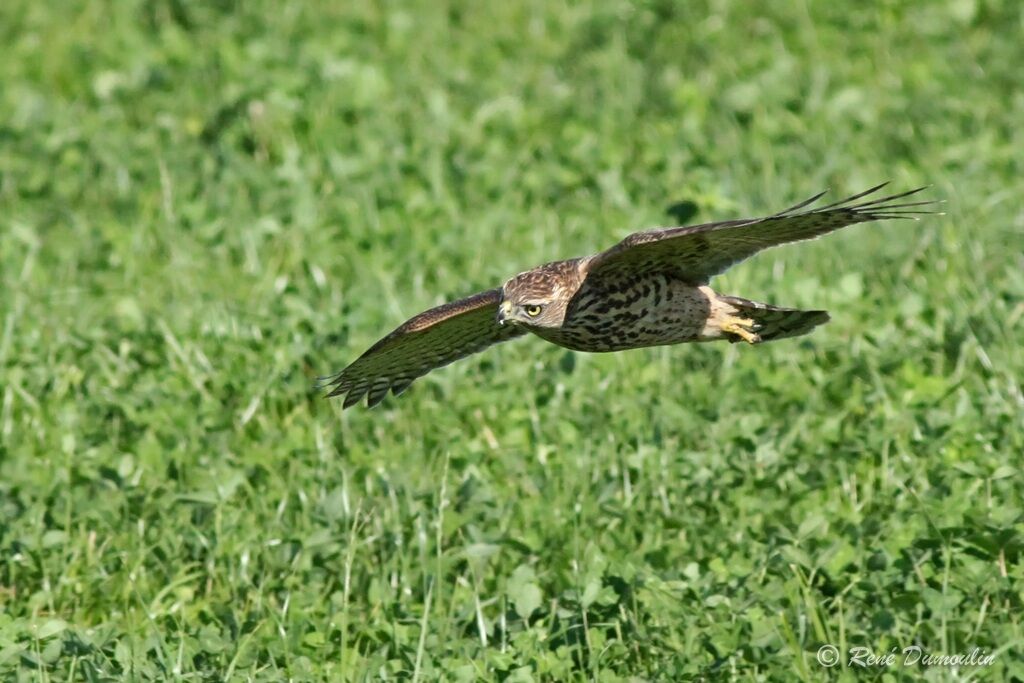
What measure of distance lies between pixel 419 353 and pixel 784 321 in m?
1.40

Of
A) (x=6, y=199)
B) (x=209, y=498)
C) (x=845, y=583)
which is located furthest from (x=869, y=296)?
(x=6, y=199)

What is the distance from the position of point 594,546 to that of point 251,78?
5083mm

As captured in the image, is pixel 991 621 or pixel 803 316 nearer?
pixel 991 621

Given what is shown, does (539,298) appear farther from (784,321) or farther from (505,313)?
(784,321)

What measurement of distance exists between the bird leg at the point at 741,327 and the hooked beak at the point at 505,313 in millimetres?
808

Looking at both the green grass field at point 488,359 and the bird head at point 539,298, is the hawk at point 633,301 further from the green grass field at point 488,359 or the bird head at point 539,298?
the green grass field at point 488,359

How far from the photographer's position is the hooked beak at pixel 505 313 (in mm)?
5953

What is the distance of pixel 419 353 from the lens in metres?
6.65

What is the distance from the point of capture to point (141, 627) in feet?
18.7

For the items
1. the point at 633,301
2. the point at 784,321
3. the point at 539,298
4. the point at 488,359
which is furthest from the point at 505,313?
the point at 488,359

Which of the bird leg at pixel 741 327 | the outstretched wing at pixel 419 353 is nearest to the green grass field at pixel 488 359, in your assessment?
the outstretched wing at pixel 419 353

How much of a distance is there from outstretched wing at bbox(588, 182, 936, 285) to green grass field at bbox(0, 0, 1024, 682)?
70cm

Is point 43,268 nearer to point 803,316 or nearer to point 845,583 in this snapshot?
point 803,316

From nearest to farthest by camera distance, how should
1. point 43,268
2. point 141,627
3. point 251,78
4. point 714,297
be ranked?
point 141,627, point 714,297, point 43,268, point 251,78
